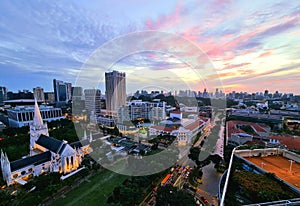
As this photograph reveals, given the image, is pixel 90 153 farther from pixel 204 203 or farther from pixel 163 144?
pixel 204 203

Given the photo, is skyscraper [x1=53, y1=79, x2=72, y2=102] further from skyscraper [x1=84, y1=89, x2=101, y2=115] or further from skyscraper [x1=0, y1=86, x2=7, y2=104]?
skyscraper [x1=84, y1=89, x2=101, y2=115]

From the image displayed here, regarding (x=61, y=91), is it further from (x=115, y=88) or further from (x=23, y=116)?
(x=115, y=88)

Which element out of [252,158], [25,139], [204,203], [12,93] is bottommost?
[204,203]

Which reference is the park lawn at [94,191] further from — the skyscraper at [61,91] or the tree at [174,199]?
the skyscraper at [61,91]

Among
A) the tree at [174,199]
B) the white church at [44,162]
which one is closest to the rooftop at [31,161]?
the white church at [44,162]

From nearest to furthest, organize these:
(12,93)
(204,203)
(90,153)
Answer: (204,203), (90,153), (12,93)

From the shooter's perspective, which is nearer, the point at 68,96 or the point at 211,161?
the point at 211,161

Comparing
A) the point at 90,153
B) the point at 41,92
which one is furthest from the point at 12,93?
the point at 90,153

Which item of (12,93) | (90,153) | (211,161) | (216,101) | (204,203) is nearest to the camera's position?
(204,203)
